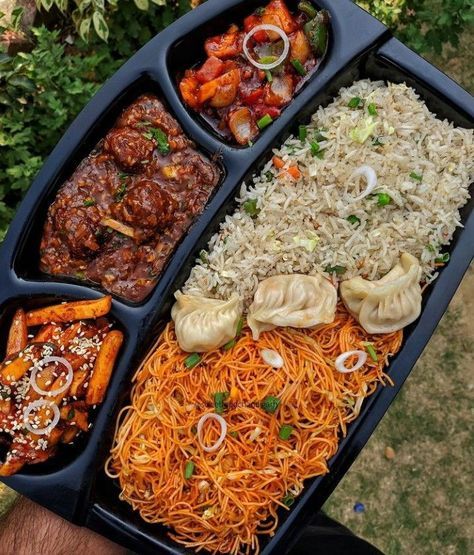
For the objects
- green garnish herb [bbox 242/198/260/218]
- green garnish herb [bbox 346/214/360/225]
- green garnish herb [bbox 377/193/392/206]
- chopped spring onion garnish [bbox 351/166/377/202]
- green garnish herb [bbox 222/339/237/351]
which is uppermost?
chopped spring onion garnish [bbox 351/166/377/202]

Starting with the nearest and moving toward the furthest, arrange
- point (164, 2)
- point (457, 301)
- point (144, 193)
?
1. point (144, 193)
2. point (164, 2)
3. point (457, 301)

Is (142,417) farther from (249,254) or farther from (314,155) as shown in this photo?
(314,155)

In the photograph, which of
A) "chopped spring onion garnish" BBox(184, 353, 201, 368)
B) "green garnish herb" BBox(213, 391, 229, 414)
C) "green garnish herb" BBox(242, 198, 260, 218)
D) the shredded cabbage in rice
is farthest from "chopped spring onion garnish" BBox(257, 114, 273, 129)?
"green garnish herb" BBox(213, 391, 229, 414)

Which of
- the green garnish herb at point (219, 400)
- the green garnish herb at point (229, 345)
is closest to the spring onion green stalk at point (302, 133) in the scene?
the green garnish herb at point (229, 345)

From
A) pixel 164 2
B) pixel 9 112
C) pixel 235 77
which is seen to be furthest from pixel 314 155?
pixel 9 112

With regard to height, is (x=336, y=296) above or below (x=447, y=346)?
above

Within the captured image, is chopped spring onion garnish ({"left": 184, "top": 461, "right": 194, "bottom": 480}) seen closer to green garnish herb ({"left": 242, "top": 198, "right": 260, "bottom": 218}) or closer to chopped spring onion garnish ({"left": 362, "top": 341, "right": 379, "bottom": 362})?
chopped spring onion garnish ({"left": 362, "top": 341, "right": 379, "bottom": 362})

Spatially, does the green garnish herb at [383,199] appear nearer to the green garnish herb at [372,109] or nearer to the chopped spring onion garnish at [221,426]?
the green garnish herb at [372,109]
